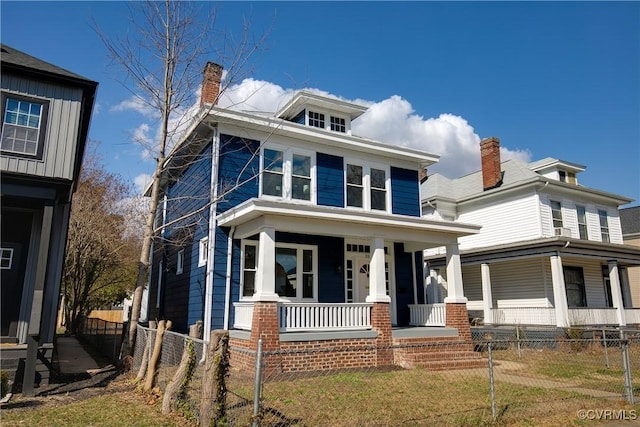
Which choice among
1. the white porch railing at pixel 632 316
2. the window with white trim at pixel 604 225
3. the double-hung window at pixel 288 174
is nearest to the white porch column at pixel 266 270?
the double-hung window at pixel 288 174

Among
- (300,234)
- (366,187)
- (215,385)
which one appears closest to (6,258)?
(300,234)

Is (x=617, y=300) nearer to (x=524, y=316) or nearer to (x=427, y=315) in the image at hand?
(x=524, y=316)

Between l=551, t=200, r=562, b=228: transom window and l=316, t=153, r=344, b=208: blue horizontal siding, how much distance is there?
37.9ft

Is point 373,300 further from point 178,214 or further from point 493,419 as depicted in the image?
point 178,214

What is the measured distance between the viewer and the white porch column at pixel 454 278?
12789 millimetres

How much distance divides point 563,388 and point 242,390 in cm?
639

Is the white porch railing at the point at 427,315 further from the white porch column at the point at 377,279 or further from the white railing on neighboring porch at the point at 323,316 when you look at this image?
the white railing on neighboring porch at the point at 323,316

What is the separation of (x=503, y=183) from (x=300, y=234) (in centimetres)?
1259

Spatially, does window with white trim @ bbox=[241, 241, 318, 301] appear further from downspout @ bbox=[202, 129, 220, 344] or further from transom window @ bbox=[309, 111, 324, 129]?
transom window @ bbox=[309, 111, 324, 129]

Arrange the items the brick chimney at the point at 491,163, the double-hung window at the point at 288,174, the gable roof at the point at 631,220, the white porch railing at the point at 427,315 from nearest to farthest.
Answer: the double-hung window at the point at 288,174 → the white porch railing at the point at 427,315 → the brick chimney at the point at 491,163 → the gable roof at the point at 631,220

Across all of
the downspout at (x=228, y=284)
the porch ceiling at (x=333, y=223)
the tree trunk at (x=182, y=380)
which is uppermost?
the porch ceiling at (x=333, y=223)

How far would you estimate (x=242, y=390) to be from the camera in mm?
7855

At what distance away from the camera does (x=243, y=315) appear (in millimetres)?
11211

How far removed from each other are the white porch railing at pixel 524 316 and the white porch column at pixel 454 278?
6.24 meters
